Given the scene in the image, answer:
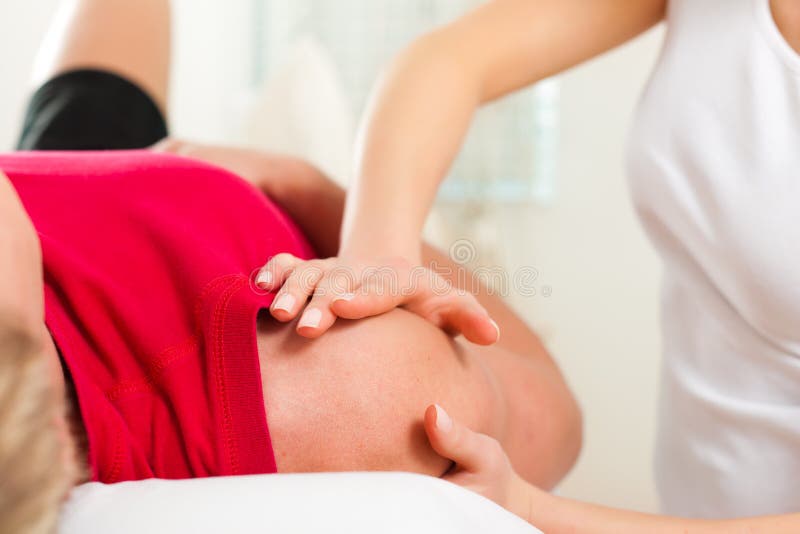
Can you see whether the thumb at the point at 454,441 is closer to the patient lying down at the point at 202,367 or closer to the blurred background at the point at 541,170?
the patient lying down at the point at 202,367

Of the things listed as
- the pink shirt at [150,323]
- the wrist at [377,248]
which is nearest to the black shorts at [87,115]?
the pink shirt at [150,323]

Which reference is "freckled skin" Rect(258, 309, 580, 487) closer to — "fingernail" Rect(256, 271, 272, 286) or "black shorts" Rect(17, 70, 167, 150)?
"fingernail" Rect(256, 271, 272, 286)

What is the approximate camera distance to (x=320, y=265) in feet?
2.38

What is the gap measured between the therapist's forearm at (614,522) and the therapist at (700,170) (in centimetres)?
27

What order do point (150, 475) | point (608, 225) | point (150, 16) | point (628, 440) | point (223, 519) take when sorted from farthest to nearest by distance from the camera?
1. point (608, 225)
2. point (628, 440)
3. point (150, 16)
4. point (150, 475)
5. point (223, 519)

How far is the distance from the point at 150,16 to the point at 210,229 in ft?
3.14

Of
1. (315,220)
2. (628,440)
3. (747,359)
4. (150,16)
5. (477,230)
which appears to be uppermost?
(150,16)

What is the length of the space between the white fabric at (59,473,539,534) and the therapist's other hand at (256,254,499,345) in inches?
5.5

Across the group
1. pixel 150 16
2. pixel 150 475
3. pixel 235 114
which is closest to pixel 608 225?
pixel 235 114

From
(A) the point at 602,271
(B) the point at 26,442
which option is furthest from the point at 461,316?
(A) the point at 602,271

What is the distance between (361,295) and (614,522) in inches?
11.5

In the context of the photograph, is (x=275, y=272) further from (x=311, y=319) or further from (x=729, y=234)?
(x=729, y=234)

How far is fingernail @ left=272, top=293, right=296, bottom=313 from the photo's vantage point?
67 centimetres

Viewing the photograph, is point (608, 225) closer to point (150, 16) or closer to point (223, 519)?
point (150, 16)
